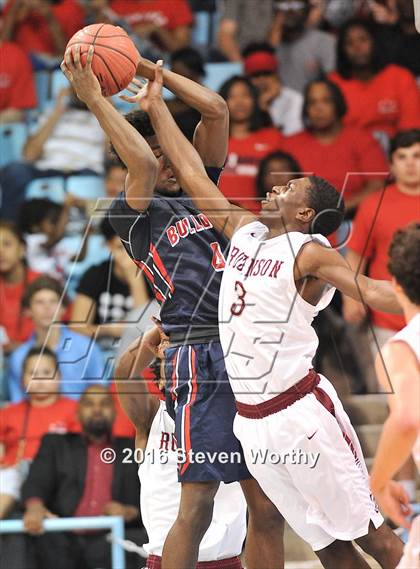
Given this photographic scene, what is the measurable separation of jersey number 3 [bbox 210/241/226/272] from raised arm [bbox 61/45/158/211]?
0.46 meters

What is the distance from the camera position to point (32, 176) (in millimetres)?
10047

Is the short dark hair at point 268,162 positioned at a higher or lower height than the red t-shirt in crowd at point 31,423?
higher

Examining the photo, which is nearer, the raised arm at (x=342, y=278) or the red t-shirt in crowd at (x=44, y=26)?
the raised arm at (x=342, y=278)

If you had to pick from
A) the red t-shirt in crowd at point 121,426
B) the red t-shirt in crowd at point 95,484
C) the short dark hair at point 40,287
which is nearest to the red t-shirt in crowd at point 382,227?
the red t-shirt in crowd at point 121,426

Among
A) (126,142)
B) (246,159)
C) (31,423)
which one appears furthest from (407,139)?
(126,142)

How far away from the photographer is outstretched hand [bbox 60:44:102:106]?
5.22 meters

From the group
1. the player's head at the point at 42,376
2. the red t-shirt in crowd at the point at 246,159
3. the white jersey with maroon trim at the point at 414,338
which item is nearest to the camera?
the white jersey with maroon trim at the point at 414,338

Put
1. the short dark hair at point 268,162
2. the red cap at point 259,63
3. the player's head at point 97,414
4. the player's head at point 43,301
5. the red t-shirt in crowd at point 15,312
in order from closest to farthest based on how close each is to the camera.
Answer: the player's head at point 97,414
the short dark hair at point 268,162
the player's head at point 43,301
the red t-shirt in crowd at point 15,312
the red cap at point 259,63

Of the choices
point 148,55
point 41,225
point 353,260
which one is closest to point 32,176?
point 41,225

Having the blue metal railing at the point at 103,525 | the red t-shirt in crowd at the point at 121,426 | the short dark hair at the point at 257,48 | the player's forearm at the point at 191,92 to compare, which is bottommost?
the blue metal railing at the point at 103,525

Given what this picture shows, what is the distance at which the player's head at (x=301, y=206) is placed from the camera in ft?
17.3

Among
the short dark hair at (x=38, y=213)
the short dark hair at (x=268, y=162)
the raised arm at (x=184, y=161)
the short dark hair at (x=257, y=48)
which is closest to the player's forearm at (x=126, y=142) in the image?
the raised arm at (x=184, y=161)

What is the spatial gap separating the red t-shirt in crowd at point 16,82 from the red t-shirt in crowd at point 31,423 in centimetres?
352

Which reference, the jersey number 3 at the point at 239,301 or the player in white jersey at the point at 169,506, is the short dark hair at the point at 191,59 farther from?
the jersey number 3 at the point at 239,301
